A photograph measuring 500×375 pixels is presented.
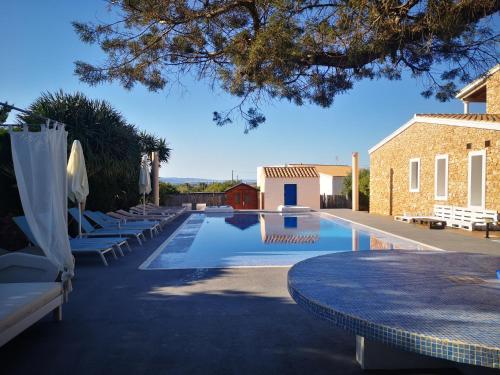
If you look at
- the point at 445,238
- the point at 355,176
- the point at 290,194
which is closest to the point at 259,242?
the point at 445,238

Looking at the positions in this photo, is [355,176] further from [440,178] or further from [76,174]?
[76,174]

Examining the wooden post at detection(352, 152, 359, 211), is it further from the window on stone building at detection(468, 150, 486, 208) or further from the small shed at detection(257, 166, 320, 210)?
the window on stone building at detection(468, 150, 486, 208)

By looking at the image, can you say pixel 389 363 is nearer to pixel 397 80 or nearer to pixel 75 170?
pixel 397 80

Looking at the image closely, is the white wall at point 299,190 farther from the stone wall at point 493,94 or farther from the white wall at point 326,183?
the stone wall at point 493,94

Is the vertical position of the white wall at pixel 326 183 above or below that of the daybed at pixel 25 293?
above

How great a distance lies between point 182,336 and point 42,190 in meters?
2.58

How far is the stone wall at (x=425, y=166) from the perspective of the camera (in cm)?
1315

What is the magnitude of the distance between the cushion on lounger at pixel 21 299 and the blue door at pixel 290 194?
2425 centimetres

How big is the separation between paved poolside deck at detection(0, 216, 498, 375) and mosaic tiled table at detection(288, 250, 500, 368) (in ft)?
2.54

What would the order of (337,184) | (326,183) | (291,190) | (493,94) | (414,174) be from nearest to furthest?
(493,94)
(414,174)
(291,190)
(337,184)
(326,183)

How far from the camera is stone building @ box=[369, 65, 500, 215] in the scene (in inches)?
522

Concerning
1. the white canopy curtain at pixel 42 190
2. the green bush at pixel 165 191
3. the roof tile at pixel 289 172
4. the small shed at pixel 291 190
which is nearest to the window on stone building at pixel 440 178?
the small shed at pixel 291 190

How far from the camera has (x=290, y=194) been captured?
2852 cm

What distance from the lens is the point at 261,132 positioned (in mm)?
6707
